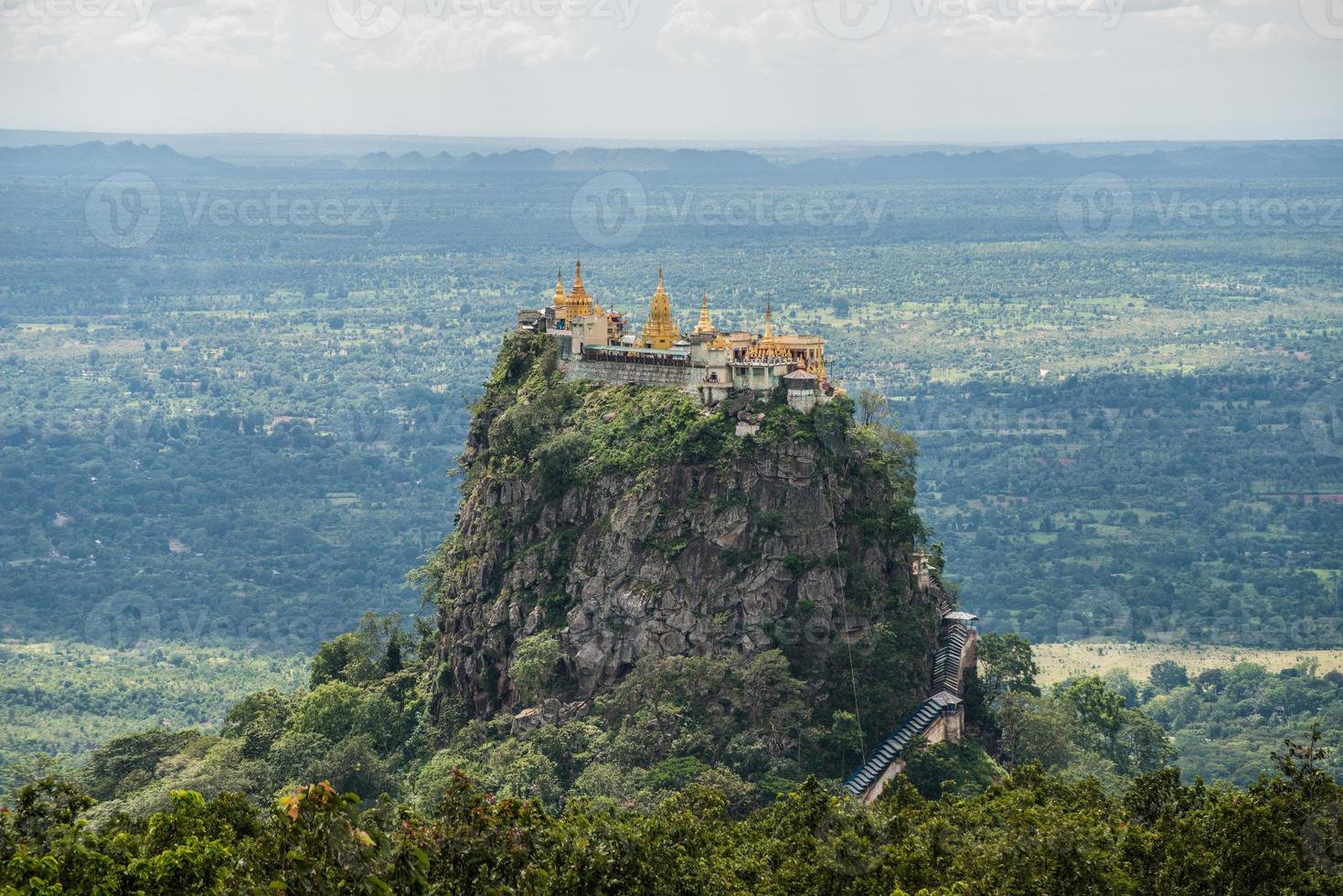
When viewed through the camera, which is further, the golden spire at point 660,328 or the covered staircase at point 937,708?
the golden spire at point 660,328

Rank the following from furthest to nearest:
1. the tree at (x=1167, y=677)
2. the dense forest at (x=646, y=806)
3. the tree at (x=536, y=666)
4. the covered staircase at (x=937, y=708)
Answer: the tree at (x=1167, y=677)
the tree at (x=536, y=666)
the covered staircase at (x=937, y=708)
the dense forest at (x=646, y=806)

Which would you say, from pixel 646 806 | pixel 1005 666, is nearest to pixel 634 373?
pixel 1005 666

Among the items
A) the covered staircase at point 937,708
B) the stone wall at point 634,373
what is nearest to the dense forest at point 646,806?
the covered staircase at point 937,708

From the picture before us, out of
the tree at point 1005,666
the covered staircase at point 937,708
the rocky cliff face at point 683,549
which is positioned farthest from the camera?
the tree at point 1005,666

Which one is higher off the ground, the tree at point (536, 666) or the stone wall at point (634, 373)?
the stone wall at point (634, 373)

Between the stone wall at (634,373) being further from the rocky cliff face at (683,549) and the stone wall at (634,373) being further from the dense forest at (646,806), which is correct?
the dense forest at (646,806)

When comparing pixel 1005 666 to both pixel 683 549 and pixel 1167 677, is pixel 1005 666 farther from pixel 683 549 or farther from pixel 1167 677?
pixel 1167 677
